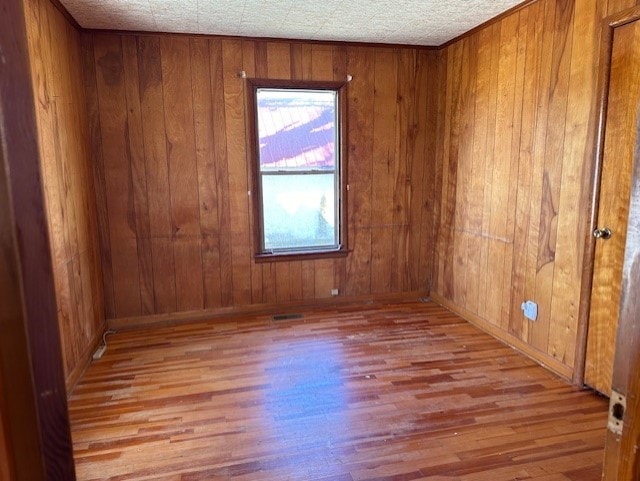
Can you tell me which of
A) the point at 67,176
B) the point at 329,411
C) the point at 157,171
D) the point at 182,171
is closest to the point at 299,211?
the point at 182,171

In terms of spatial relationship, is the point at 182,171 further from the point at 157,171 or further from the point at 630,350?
the point at 630,350

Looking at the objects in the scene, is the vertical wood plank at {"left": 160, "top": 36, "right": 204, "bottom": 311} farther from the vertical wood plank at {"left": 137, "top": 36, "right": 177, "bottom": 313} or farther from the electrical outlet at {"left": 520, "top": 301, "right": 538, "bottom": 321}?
the electrical outlet at {"left": 520, "top": 301, "right": 538, "bottom": 321}

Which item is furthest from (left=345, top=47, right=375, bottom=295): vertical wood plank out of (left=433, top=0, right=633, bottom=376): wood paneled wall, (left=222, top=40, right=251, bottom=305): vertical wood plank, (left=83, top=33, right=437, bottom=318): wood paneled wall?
(left=222, top=40, right=251, bottom=305): vertical wood plank

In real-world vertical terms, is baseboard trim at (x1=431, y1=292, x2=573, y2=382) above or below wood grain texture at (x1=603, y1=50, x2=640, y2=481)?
below

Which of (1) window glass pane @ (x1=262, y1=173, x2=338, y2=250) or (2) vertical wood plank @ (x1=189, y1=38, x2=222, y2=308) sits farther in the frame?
(1) window glass pane @ (x1=262, y1=173, x2=338, y2=250)

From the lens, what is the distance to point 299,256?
3932 mm

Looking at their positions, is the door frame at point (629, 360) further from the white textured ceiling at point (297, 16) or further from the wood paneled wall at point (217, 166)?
the wood paneled wall at point (217, 166)

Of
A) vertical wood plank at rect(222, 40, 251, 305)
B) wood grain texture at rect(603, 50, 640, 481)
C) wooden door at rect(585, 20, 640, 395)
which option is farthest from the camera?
vertical wood plank at rect(222, 40, 251, 305)

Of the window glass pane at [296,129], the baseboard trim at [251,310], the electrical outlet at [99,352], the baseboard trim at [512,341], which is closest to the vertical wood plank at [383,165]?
the baseboard trim at [251,310]

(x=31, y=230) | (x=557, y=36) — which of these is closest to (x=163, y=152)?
(x=557, y=36)

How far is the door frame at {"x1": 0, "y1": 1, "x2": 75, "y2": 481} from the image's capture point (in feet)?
1.67

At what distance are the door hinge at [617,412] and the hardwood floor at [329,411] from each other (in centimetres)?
136

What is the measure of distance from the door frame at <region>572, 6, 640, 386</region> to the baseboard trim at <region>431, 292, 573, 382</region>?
0.11 meters

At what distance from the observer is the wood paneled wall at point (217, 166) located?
11.1ft
